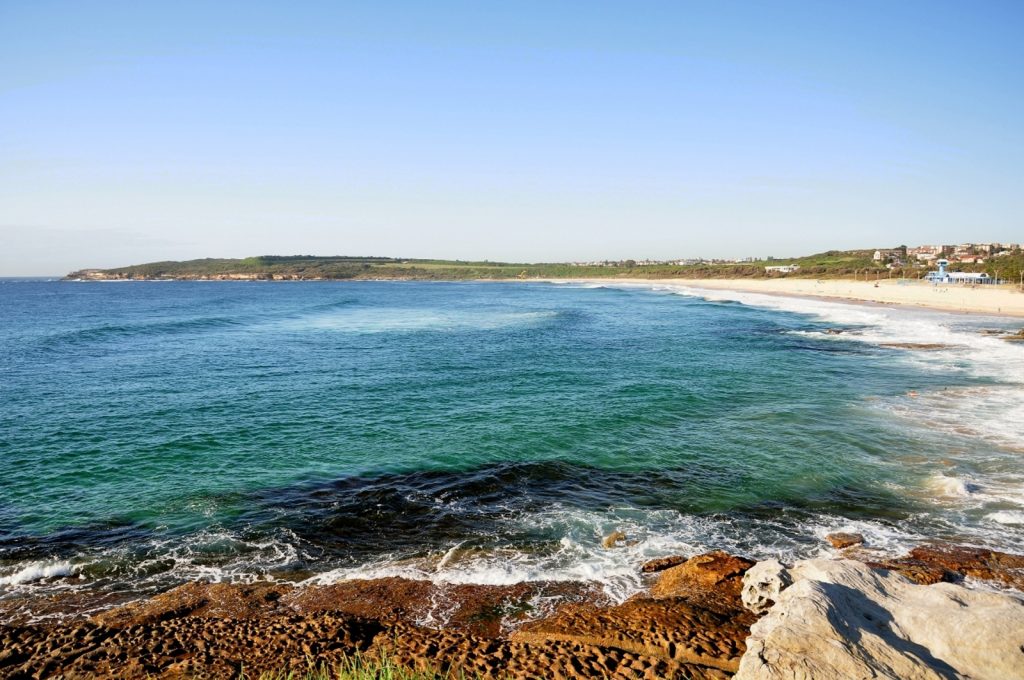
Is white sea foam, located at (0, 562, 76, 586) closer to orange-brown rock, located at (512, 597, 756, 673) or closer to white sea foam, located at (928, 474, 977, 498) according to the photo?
orange-brown rock, located at (512, 597, 756, 673)

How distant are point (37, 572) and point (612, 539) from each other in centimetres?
1250

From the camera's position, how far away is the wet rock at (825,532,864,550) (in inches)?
502

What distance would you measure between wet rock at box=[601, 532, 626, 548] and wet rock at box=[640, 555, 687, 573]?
114 cm

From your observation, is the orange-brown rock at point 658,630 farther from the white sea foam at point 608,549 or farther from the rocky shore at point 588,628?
the white sea foam at point 608,549

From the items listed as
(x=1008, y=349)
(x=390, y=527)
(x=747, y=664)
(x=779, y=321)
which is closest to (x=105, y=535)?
(x=390, y=527)

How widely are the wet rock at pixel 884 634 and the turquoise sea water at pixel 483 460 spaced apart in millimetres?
3842

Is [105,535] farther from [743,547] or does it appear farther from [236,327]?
[236,327]

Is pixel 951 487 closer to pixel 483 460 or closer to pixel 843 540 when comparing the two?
pixel 843 540

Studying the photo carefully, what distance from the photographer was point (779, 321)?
6284 centimetres

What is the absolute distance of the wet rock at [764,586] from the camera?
934cm

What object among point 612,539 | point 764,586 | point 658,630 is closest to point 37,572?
point 612,539

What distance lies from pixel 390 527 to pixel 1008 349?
45.9 m

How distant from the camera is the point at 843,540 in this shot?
12898 mm

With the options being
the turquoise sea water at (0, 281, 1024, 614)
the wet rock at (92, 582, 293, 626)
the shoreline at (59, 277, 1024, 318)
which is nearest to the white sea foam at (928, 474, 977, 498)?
the turquoise sea water at (0, 281, 1024, 614)
